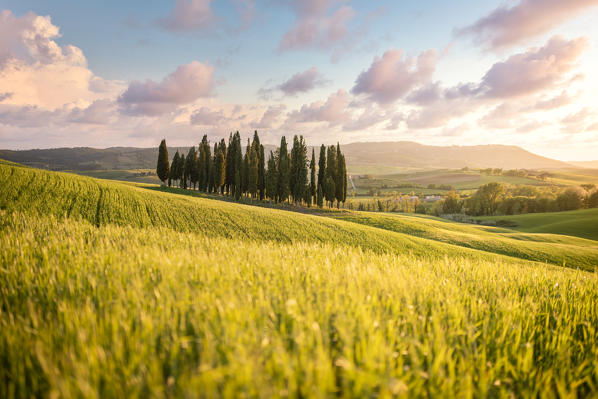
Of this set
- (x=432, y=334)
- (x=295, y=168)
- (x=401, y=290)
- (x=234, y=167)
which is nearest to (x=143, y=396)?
(x=432, y=334)

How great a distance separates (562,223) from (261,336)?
85.0 meters

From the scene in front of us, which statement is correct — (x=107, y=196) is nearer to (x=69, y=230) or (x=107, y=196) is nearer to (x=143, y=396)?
(x=69, y=230)

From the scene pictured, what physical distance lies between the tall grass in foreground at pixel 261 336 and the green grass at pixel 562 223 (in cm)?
7641

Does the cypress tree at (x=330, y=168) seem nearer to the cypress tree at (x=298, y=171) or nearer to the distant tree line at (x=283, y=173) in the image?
the distant tree line at (x=283, y=173)

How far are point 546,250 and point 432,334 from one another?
43274 mm

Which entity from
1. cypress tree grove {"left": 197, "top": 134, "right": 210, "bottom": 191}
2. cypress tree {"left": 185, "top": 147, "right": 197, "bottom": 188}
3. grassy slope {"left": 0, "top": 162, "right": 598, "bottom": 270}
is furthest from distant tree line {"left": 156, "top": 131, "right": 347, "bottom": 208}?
grassy slope {"left": 0, "top": 162, "right": 598, "bottom": 270}

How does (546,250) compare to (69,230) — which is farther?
(546,250)

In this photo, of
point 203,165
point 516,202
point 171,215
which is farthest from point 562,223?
point 203,165

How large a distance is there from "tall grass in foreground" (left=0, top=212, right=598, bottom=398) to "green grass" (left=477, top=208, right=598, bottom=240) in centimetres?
7641

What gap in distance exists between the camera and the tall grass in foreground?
1559 mm

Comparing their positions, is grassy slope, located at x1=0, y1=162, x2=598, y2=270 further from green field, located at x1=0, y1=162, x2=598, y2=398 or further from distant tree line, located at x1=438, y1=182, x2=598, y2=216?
distant tree line, located at x1=438, y1=182, x2=598, y2=216

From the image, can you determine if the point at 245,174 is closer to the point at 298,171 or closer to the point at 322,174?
the point at 298,171

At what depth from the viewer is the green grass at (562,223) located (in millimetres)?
56594

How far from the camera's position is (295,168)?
69.1 meters
